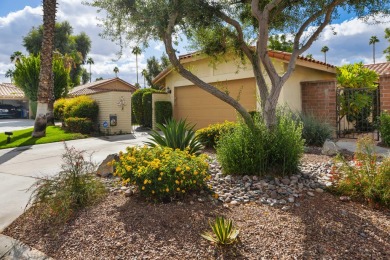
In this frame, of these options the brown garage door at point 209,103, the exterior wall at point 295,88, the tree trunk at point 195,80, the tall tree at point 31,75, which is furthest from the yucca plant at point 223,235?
the tall tree at point 31,75

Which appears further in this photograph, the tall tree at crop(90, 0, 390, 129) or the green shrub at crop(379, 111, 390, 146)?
the green shrub at crop(379, 111, 390, 146)

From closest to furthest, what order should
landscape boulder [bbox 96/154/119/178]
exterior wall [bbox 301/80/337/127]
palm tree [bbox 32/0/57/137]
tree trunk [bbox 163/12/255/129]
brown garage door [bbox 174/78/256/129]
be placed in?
1. tree trunk [bbox 163/12/255/129]
2. landscape boulder [bbox 96/154/119/178]
3. exterior wall [bbox 301/80/337/127]
4. brown garage door [bbox 174/78/256/129]
5. palm tree [bbox 32/0/57/137]

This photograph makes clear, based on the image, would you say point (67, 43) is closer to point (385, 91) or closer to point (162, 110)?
point (162, 110)

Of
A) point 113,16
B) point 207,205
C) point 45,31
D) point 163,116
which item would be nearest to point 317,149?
point 207,205

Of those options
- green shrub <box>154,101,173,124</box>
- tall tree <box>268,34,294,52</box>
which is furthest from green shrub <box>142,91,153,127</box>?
tall tree <box>268,34,294,52</box>

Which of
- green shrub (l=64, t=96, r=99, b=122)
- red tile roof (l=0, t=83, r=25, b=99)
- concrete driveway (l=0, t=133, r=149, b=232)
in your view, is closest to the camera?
concrete driveway (l=0, t=133, r=149, b=232)

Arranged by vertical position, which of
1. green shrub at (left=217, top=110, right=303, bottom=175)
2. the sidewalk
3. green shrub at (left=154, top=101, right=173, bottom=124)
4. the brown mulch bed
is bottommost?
the sidewalk

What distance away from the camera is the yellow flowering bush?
3994 mm

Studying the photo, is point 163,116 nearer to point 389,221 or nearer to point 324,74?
point 324,74

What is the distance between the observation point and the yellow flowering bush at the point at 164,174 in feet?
13.1

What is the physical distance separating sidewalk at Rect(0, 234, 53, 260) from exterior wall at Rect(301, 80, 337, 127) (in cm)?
1032

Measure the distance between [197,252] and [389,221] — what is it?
7.93 feet

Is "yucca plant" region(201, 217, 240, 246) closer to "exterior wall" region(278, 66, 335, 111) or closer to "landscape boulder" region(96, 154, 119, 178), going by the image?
"landscape boulder" region(96, 154, 119, 178)

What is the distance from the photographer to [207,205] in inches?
157
